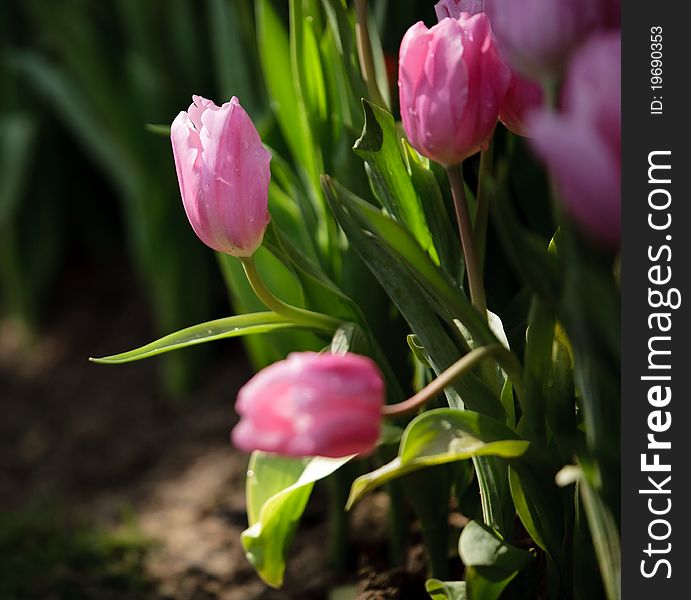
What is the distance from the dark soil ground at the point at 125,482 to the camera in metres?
1.04

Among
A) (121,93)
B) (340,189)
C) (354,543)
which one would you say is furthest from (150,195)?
(340,189)

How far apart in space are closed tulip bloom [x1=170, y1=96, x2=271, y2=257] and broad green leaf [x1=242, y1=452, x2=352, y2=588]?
0.21m

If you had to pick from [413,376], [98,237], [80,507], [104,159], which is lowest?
[80,507]

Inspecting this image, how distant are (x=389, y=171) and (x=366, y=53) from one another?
4.7 inches

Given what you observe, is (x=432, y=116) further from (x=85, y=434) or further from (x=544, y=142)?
(x=85, y=434)

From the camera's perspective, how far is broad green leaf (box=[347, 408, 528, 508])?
1.83 feet

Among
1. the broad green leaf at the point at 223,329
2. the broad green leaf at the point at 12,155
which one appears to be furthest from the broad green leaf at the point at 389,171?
the broad green leaf at the point at 12,155

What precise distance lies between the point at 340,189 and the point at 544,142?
0.63 feet

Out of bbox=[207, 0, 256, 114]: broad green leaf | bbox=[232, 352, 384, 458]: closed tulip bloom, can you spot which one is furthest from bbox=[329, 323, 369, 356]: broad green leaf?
bbox=[207, 0, 256, 114]: broad green leaf

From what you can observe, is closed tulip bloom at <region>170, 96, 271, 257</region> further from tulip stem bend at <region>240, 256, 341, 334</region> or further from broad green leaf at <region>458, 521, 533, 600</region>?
broad green leaf at <region>458, 521, 533, 600</region>

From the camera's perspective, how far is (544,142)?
16.9 inches

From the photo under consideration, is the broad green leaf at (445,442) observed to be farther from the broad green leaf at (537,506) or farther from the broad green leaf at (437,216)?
the broad green leaf at (437,216)

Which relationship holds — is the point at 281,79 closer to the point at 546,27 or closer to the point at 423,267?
the point at 423,267

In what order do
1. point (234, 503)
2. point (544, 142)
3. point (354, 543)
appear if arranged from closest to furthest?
1. point (544, 142)
2. point (354, 543)
3. point (234, 503)
